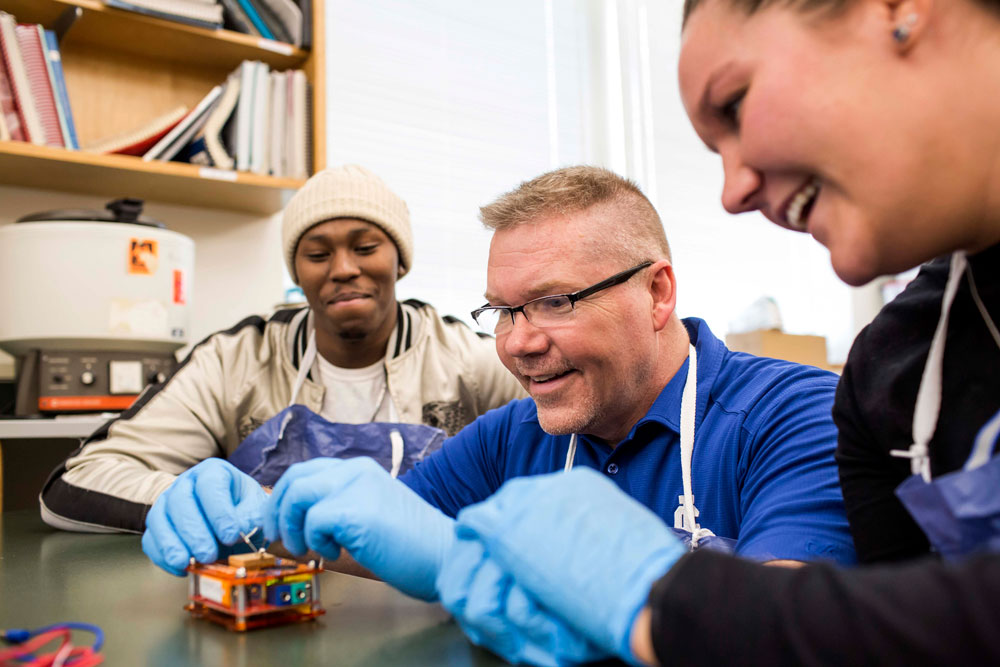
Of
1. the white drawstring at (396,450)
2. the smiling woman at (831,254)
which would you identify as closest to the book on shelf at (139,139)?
the white drawstring at (396,450)

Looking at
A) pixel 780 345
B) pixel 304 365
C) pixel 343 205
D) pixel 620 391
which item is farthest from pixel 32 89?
pixel 780 345

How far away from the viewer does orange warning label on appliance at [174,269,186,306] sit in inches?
88.7

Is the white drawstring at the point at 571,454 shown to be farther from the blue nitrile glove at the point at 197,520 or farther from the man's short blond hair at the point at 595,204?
the blue nitrile glove at the point at 197,520

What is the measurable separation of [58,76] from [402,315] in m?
1.20

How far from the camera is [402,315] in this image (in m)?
2.21

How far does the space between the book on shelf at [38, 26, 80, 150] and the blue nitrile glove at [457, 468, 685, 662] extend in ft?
7.18

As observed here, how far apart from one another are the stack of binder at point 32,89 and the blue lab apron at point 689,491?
1.94 m

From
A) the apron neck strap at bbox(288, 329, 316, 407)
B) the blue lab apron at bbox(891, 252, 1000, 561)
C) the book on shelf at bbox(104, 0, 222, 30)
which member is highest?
the book on shelf at bbox(104, 0, 222, 30)

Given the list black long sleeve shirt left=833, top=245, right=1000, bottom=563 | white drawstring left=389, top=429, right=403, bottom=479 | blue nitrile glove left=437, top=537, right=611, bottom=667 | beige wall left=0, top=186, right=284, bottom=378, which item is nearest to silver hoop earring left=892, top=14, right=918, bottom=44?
black long sleeve shirt left=833, top=245, right=1000, bottom=563

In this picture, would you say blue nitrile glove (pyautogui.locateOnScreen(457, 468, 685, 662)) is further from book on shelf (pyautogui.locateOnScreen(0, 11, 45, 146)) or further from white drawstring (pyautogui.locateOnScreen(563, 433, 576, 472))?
book on shelf (pyautogui.locateOnScreen(0, 11, 45, 146))

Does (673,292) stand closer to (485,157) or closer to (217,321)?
(217,321)

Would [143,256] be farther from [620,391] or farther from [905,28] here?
[905,28]

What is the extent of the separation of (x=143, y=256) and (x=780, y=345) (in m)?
2.28

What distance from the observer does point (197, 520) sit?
94cm
